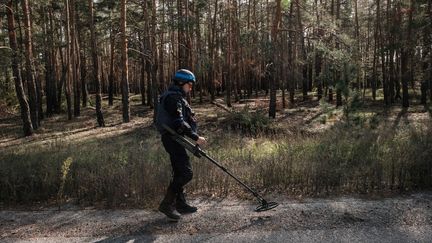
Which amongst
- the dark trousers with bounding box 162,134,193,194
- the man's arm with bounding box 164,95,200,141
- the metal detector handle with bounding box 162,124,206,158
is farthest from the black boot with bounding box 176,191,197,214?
the man's arm with bounding box 164,95,200,141

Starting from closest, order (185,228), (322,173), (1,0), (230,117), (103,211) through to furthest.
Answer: (185,228) → (103,211) → (322,173) → (1,0) → (230,117)

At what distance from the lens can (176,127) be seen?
566 centimetres

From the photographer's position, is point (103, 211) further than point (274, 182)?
No

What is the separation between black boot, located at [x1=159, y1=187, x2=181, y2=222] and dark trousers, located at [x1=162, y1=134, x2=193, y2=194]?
0.28 ft

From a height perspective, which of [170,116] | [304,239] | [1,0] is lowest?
[304,239]

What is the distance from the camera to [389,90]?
34.9m

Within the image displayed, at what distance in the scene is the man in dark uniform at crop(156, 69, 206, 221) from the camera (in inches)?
224

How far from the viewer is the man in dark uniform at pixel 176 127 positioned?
5.69 m

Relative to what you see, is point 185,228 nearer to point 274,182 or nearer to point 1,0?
point 274,182

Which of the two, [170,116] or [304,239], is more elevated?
[170,116]

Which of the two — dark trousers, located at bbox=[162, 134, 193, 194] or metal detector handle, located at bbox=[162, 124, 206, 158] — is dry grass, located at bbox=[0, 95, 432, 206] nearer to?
dark trousers, located at bbox=[162, 134, 193, 194]

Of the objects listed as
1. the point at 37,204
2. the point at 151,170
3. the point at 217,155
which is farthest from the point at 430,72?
the point at 37,204

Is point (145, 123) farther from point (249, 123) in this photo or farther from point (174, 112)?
point (174, 112)

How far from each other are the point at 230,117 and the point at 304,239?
1752 centimetres
